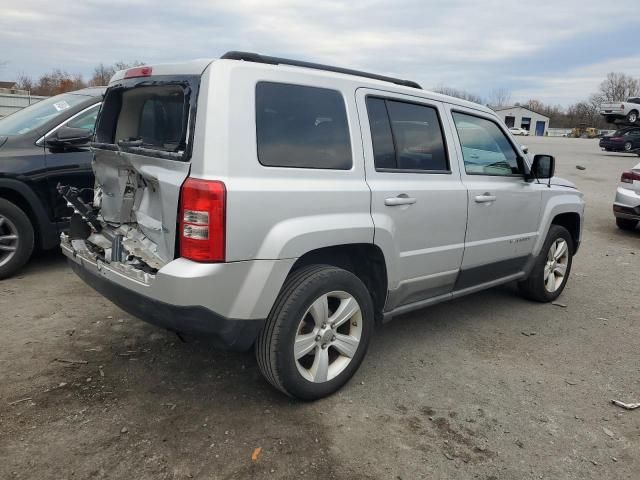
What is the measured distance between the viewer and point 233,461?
253cm

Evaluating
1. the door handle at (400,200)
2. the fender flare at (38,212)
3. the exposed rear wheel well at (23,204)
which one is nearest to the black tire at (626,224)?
the door handle at (400,200)

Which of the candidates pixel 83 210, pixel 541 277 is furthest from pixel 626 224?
pixel 83 210

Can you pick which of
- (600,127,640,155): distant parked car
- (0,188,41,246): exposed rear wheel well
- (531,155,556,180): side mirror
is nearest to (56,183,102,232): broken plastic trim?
(0,188,41,246): exposed rear wheel well

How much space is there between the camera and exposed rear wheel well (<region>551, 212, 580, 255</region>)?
5.24m

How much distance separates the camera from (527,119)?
9100 centimetres

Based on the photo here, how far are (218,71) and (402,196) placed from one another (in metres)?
1.40

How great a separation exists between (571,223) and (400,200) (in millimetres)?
2980

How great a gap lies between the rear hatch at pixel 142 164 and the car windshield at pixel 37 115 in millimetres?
2148

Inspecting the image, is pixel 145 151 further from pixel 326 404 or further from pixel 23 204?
pixel 23 204

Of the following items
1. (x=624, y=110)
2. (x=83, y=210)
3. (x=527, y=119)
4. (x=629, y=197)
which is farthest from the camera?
(x=527, y=119)

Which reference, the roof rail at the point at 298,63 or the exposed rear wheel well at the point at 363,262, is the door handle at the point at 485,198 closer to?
the roof rail at the point at 298,63

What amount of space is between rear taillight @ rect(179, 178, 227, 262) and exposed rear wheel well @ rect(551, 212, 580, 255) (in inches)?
154

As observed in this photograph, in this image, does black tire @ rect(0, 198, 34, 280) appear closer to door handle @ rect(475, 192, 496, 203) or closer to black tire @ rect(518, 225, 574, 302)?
door handle @ rect(475, 192, 496, 203)

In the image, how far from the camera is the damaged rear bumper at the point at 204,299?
253 cm
